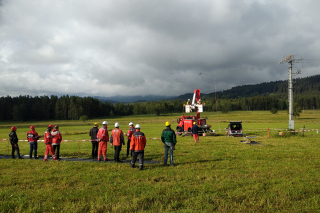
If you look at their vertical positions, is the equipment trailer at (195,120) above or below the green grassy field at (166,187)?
above

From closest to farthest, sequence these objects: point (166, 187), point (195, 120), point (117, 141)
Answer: point (166, 187) < point (117, 141) < point (195, 120)

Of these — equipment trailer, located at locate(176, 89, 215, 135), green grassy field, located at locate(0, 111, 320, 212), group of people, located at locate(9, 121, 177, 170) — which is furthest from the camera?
equipment trailer, located at locate(176, 89, 215, 135)

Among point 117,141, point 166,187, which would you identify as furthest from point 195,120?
point 166,187

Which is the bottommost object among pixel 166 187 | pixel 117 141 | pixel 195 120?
pixel 166 187

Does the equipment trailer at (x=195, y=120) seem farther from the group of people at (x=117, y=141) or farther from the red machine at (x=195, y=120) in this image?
the group of people at (x=117, y=141)

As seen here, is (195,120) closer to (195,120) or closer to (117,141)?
(195,120)

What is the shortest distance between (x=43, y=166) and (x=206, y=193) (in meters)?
8.15

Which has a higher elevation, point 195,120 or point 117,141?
point 195,120

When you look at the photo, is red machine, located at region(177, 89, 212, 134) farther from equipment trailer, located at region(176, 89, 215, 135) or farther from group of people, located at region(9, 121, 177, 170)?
group of people, located at region(9, 121, 177, 170)

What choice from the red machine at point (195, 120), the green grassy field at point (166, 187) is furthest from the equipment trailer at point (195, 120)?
the green grassy field at point (166, 187)

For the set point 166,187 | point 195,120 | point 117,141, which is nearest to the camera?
point 166,187

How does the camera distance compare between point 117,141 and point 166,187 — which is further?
point 117,141

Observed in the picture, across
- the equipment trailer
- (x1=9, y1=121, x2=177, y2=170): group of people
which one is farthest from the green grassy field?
the equipment trailer

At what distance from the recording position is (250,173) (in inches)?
321
